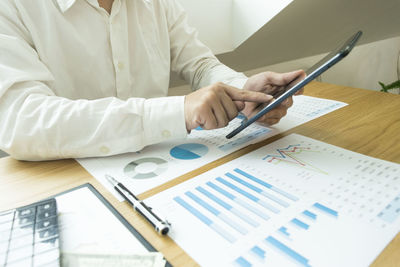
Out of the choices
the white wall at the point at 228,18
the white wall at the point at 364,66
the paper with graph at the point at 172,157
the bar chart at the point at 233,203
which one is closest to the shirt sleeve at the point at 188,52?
the white wall at the point at 228,18

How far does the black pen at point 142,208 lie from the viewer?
34cm

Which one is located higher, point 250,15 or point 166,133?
point 250,15

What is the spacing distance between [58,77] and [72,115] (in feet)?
0.72

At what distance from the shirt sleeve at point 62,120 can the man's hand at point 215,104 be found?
0.02 m

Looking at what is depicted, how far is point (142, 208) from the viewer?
1.24ft

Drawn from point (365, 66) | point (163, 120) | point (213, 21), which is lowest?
point (365, 66)

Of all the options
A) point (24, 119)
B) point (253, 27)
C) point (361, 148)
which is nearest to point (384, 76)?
point (253, 27)

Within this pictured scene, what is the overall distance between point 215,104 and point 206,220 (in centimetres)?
25

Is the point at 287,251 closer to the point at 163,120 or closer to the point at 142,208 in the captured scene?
the point at 142,208

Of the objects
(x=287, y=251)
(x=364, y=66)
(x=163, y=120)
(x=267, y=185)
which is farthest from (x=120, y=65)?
(x=364, y=66)

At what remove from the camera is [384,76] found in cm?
260

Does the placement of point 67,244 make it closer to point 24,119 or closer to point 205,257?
point 205,257

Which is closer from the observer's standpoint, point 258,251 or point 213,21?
point 258,251

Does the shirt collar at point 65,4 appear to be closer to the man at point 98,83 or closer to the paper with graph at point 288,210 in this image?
the man at point 98,83
